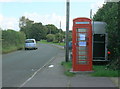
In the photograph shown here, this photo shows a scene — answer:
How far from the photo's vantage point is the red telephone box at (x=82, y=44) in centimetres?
1293

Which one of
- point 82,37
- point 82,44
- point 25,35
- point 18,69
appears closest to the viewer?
point 82,44

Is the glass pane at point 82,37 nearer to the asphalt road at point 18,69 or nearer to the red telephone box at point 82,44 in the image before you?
the red telephone box at point 82,44

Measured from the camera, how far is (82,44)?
13.0 m

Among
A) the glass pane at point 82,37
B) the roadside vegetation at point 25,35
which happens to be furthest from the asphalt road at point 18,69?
the roadside vegetation at point 25,35

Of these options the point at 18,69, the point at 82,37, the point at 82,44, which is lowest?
the point at 18,69

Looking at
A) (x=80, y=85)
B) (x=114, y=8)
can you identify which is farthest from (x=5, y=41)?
(x=80, y=85)

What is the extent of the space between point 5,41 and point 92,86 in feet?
96.0

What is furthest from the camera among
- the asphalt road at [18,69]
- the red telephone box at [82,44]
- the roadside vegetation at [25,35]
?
the roadside vegetation at [25,35]

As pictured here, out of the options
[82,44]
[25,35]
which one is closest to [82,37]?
[82,44]

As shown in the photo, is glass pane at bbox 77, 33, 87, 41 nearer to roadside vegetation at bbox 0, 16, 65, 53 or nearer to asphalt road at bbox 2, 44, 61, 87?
asphalt road at bbox 2, 44, 61, 87

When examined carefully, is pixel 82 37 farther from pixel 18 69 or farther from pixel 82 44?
pixel 18 69

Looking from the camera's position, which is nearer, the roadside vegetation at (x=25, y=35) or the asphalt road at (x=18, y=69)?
the asphalt road at (x=18, y=69)

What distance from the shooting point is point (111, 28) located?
1338cm

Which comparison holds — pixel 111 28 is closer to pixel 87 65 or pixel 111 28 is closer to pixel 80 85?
pixel 87 65
